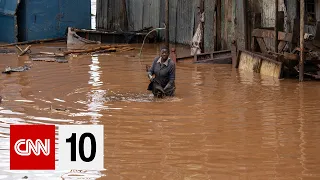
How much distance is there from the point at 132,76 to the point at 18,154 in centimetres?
915

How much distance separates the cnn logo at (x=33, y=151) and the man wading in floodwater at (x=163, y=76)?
473 cm

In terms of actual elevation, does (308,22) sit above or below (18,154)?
above

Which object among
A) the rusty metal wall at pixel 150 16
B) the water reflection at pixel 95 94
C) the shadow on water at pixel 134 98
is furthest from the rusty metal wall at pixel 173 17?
the shadow on water at pixel 134 98

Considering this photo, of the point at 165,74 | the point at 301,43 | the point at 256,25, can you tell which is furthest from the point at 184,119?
the point at 256,25

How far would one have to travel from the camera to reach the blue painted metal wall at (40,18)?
97.2 ft

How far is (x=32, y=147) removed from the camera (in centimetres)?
777

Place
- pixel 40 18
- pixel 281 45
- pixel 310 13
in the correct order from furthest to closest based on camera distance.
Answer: pixel 40 18
pixel 310 13
pixel 281 45

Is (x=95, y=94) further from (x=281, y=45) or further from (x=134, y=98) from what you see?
(x=281, y=45)

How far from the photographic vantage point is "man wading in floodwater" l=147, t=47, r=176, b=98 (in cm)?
1379

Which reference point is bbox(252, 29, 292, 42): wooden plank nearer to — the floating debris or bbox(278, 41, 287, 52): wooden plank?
bbox(278, 41, 287, 52): wooden plank

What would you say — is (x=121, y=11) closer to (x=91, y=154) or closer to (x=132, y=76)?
(x=132, y=76)

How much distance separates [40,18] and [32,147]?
22.7m

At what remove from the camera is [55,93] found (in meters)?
14.7

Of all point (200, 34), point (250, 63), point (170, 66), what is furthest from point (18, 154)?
point (200, 34)
